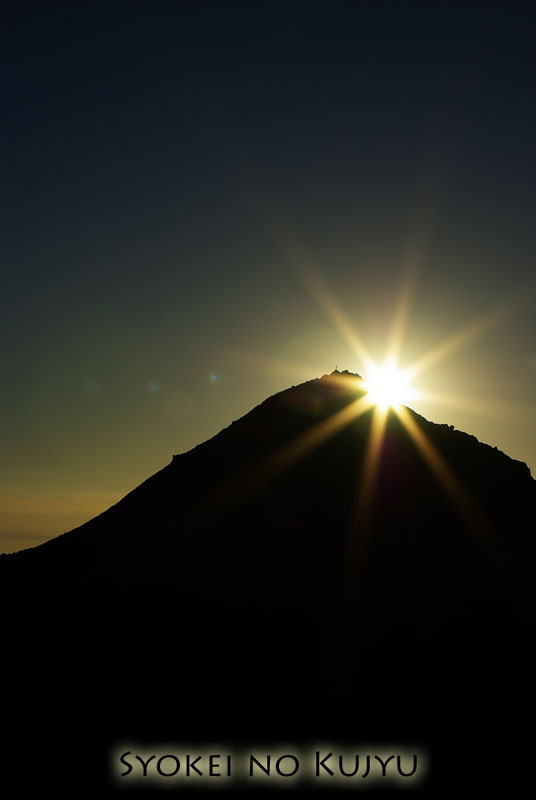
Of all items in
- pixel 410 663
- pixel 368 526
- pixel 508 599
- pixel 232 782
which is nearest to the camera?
pixel 232 782

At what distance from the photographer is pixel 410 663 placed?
19547 millimetres

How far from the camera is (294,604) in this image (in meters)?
21.3

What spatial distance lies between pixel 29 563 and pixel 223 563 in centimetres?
1021

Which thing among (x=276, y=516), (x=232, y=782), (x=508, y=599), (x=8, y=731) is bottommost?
(x=232, y=782)

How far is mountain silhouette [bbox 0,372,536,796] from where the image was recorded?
17.5m

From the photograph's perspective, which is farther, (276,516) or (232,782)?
(276,516)

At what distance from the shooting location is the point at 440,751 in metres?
16.8

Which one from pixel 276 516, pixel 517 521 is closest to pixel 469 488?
pixel 517 521

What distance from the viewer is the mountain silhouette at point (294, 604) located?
1747 centimetres

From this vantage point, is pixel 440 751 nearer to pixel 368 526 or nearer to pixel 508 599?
pixel 508 599

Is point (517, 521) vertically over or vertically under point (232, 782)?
over

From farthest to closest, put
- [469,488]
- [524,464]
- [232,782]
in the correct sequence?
[524,464], [469,488], [232,782]

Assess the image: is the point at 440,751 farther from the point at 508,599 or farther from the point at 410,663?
the point at 508,599

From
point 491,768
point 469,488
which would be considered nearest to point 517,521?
point 469,488
